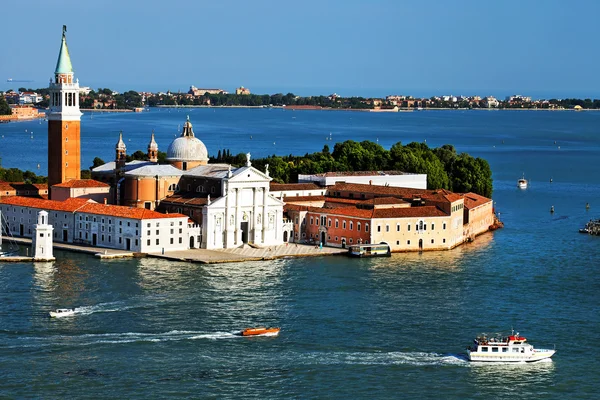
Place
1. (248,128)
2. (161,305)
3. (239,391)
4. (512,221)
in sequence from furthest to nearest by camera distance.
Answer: (248,128), (512,221), (161,305), (239,391)

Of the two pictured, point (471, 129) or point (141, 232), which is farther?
point (471, 129)

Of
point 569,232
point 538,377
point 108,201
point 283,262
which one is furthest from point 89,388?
point 569,232

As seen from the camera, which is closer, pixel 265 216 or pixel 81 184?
pixel 265 216

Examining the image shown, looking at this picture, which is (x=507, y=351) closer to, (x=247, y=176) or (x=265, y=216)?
(x=265, y=216)

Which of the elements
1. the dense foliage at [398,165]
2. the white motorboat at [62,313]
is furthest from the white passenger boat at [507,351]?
the dense foliage at [398,165]

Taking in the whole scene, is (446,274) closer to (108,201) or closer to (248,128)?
(108,201)

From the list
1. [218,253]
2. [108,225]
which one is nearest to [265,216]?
[218,253]
